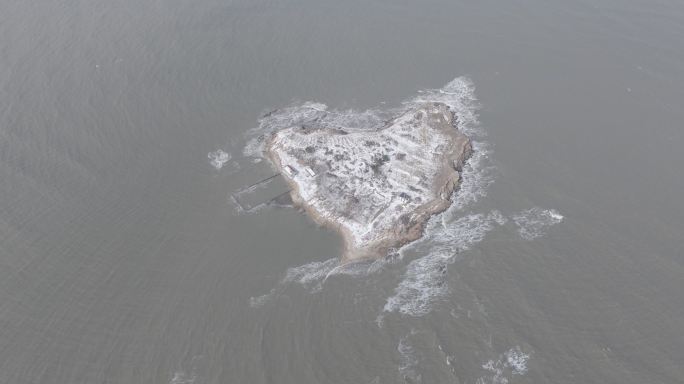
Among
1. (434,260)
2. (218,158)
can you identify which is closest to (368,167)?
(434,260)

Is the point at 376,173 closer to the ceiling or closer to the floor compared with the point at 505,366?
closer to the ceiling

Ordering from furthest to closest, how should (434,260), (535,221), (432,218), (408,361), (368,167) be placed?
(368,167) < (535,221) < (432,218) < (434,260) < (408,361)

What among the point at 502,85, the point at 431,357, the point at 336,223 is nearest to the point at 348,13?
the point at 502,85

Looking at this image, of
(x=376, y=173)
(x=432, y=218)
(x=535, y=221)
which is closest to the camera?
(x=432, y=218)

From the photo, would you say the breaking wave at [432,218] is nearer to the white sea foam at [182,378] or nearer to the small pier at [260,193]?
the small pier at [260,193]

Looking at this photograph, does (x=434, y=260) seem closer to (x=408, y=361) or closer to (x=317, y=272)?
(x=408, y=361)

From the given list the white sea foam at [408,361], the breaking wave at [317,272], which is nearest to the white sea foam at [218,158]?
the breaking wave at [317,272]

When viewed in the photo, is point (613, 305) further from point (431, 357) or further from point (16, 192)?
point (16, 192)

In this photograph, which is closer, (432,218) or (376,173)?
(432,218)
